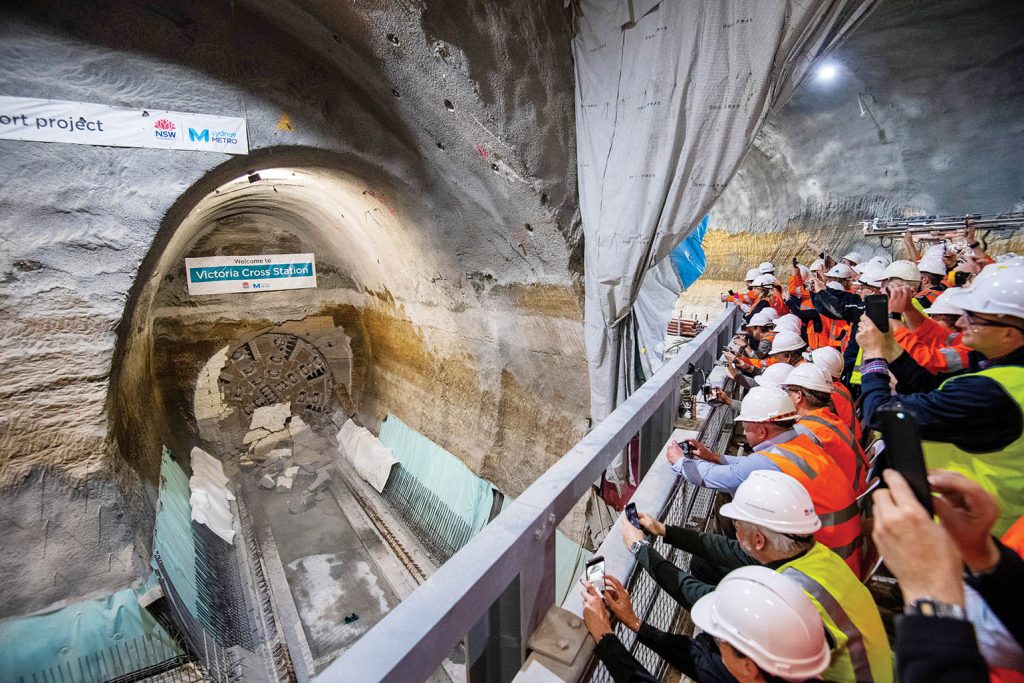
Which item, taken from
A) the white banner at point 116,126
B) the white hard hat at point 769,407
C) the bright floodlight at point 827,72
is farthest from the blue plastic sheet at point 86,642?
the bright floodlight at point 827,72

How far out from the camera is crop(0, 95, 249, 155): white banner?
9.41 ft

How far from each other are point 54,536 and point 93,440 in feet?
2.25

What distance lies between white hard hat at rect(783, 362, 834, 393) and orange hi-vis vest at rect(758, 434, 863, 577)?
635 millimetres

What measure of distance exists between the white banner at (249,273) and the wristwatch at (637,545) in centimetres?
824

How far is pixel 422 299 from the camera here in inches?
289

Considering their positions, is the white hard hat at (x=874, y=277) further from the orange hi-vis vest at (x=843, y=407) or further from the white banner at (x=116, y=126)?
the white banner at (x=116, y=126)

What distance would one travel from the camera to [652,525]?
6.79 feet

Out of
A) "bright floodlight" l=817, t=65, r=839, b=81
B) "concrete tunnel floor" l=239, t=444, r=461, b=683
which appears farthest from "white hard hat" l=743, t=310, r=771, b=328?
"bright floodlight" l=817, t=65, r=839, b=81

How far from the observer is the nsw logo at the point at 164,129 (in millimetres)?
3301

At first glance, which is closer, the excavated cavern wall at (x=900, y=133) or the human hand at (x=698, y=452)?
the human hand at (x=698, y=452)

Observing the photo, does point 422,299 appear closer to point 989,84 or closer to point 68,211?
point 68,211

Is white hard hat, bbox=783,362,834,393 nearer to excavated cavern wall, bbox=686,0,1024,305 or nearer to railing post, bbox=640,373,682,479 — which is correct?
railing post, bbox=640,373,682,479

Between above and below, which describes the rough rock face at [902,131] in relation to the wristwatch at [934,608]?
above

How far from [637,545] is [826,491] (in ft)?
2.70
